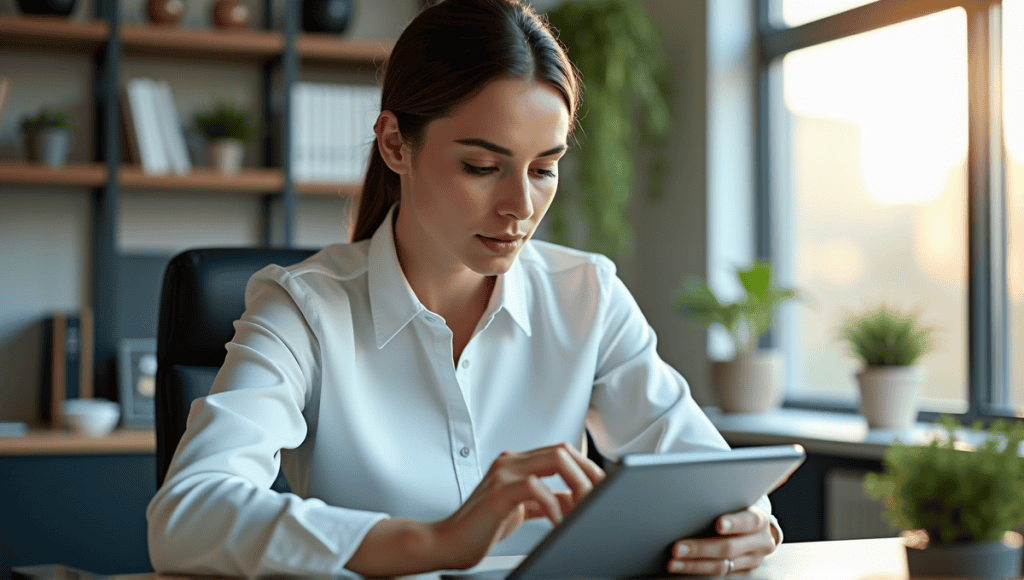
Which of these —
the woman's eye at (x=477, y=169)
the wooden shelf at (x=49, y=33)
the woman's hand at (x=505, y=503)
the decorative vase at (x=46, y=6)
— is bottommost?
the woman's hand at (x=505, y=503)

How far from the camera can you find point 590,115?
3.02 metres

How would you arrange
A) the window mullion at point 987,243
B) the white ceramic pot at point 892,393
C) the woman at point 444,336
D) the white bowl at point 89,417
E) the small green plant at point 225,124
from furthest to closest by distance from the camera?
the small green plant at point 225,124, the white bowl at point 89,417, the window mullion at point 987,243, the white ceramic pot at point 892,393, the woman at point 444,336

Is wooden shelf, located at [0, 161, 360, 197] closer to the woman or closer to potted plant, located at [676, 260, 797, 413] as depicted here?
potted plant, located at [676, 260, 797, 413]

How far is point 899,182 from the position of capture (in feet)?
9.11

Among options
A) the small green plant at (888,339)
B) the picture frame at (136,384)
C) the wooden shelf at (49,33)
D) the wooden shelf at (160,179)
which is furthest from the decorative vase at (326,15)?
the small green plant at (888,339)

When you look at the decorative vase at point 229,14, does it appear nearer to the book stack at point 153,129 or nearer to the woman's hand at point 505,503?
the book stack at point 153,129

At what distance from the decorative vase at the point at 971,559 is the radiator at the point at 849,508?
61.7 inches

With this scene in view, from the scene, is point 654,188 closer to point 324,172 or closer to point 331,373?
point 324,172

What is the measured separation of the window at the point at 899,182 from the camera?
2.47m

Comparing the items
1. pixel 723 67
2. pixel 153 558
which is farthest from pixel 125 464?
pixel 723 67

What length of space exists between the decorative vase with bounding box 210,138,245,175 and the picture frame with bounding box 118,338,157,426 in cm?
56

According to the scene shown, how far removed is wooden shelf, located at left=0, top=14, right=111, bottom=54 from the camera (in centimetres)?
282

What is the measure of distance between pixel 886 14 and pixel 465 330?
6.13 ft

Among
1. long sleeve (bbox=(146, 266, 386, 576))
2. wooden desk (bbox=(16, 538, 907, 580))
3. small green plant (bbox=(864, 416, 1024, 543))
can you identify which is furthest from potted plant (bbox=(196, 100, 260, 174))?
small green plant (bbox=(864, 416, 1024, 543))
